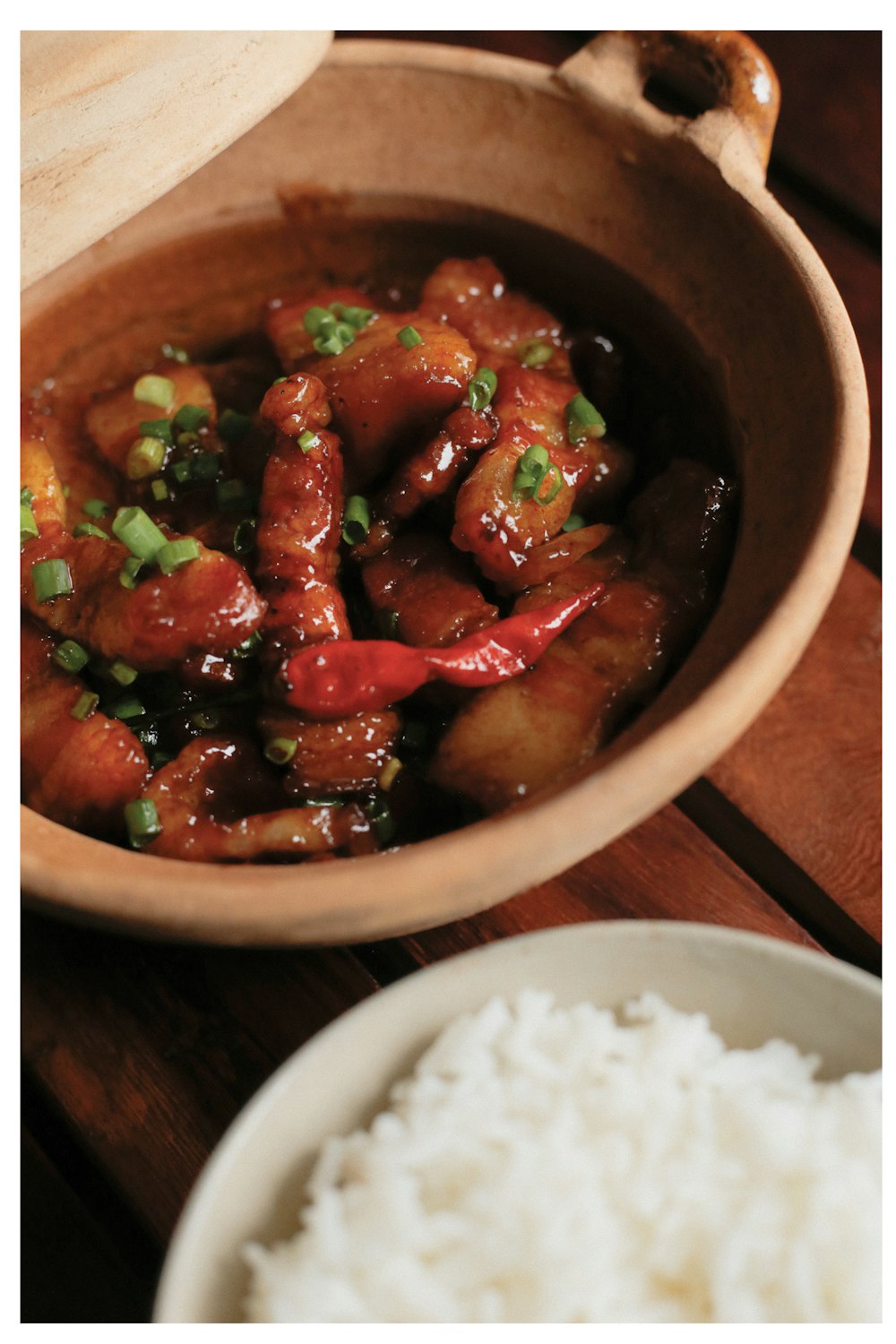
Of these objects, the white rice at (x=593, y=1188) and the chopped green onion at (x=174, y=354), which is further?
the chopped green onion at (x=174, y=354)

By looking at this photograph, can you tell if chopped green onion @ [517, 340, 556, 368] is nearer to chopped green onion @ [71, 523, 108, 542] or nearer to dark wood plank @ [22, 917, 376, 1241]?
chopped green onion @ [71, 523, 108, 542]

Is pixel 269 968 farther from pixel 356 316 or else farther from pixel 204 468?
pixel 356 316

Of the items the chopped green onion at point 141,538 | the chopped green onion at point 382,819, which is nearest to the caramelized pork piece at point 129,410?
the chopped green onion at point 141,538

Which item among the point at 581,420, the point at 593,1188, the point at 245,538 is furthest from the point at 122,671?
the point at 593,1188

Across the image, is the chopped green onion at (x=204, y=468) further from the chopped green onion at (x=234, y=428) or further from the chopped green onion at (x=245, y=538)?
the chopped green onion at (x=245, y=538)

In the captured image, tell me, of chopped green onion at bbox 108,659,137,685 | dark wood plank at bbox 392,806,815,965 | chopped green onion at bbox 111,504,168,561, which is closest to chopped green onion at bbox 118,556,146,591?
chopped green onion at bbox 111,504,168,561

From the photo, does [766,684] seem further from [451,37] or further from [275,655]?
[451,37]
